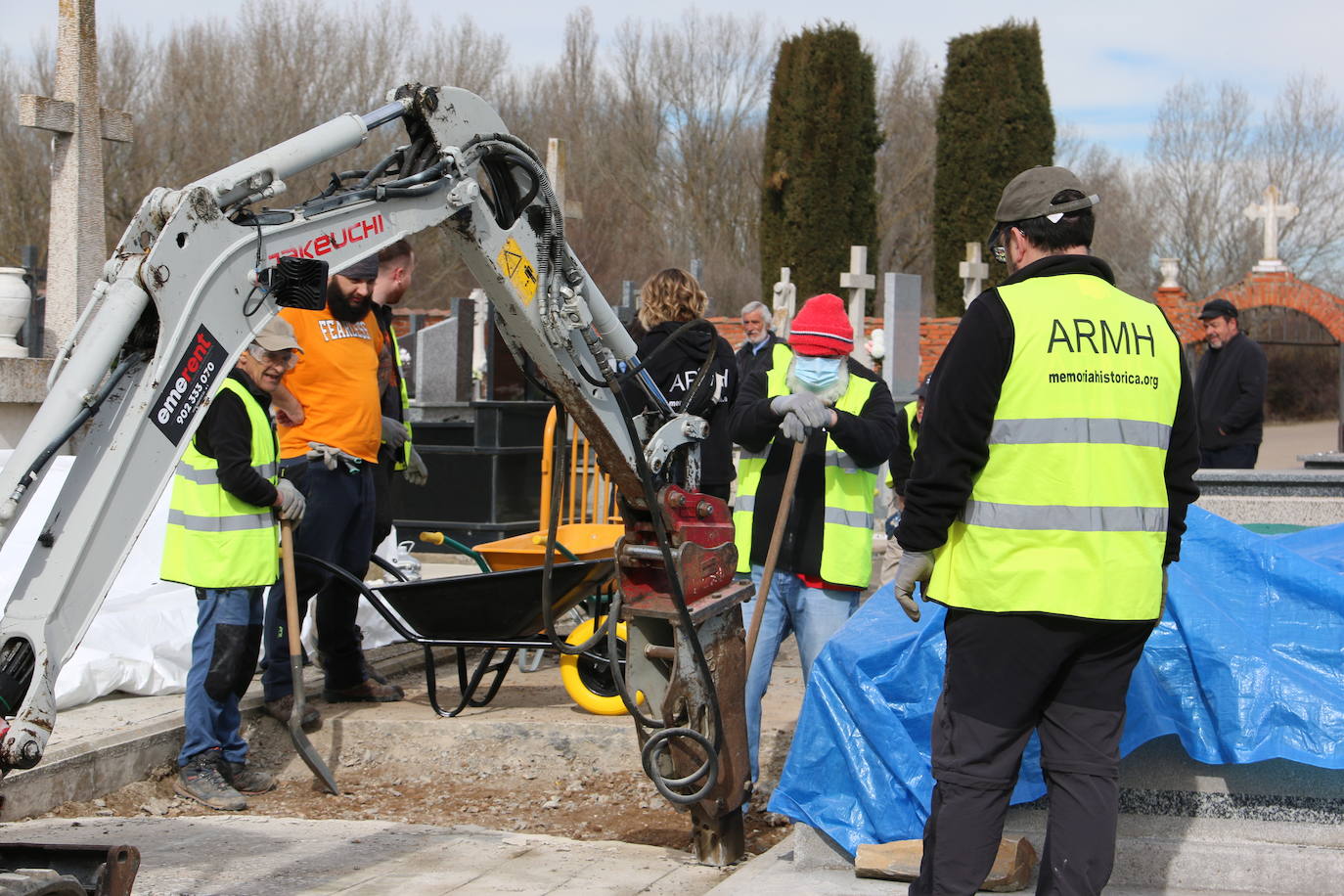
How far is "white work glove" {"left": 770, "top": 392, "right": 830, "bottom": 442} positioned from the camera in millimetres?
4633

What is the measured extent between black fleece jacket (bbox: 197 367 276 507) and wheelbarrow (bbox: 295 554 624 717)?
22.6 inches

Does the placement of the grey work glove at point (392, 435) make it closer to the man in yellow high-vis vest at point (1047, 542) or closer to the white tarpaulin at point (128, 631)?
the white tarpaulin at point (128, 631)

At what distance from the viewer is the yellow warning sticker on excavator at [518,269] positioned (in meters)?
3.81

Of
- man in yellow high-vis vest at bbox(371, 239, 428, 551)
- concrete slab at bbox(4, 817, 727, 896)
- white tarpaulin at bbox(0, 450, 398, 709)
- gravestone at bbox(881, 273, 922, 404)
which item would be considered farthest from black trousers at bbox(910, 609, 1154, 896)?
gravestone at bbox(881, 273, 922, 404)

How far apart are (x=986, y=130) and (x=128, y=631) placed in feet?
94.4

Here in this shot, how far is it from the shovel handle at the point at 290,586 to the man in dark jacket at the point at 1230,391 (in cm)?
649

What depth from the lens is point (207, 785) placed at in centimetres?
527

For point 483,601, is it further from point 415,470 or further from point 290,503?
point 415,470

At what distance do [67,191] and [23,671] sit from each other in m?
6.09

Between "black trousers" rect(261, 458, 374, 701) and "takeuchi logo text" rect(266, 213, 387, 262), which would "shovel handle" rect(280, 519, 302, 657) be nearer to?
"black trousers" rect(261, 458, 374, 701)

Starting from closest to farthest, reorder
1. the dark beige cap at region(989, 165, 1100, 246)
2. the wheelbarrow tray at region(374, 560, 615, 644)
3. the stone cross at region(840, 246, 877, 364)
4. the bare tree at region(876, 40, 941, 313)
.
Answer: the dark beige cap at region(989, 165, 1100, 246) → the wheelbarrow tray at region(374, 560, 615, 644) → the stone cross at region(840, 246, 877, 364) → the bare tree at region(876, 40, 941, 313)

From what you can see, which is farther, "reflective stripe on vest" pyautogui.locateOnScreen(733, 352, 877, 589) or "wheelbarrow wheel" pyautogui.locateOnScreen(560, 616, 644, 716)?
"wheelbarrow wheel" pyautogui.locateOnScreen(560, 616, 644, 716)

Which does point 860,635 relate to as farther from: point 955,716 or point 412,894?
point 412,894

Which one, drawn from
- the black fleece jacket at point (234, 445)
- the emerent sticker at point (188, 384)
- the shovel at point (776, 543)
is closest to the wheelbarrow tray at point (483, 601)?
the black fleece jacket at point (234, 445)
